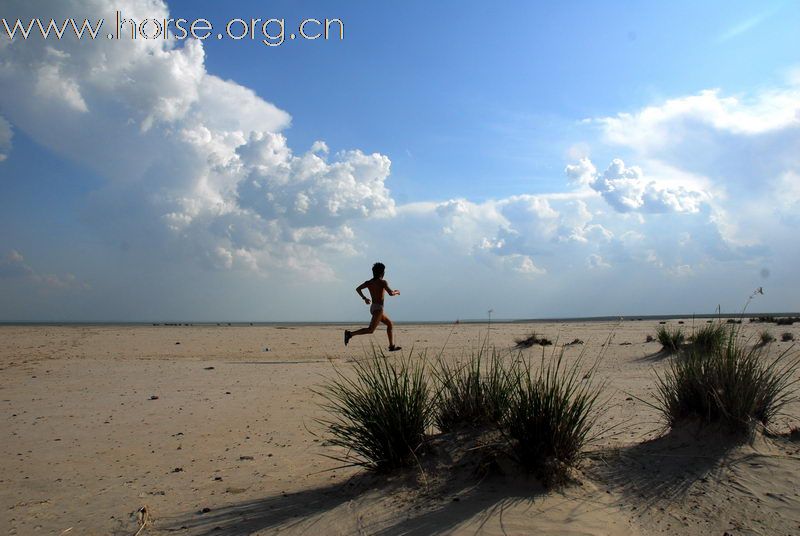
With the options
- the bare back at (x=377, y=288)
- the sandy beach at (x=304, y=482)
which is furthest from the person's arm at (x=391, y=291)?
the sandy beach at (x=304, y=482)

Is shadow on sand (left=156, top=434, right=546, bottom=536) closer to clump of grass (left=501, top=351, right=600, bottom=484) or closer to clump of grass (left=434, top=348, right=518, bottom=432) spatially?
clump of grass (left=501, top=351, right=600, bottom=484)

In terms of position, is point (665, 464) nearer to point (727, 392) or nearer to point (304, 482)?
point (727, 392)

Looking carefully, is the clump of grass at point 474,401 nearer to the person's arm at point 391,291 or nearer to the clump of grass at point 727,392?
the clump of grass at point 727,392

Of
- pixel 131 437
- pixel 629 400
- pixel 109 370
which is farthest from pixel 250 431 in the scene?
pixel 109 370

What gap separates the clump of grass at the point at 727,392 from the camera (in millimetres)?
4473

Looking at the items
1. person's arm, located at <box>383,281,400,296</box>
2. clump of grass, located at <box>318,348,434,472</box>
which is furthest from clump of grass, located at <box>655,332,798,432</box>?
person's arm, located at <box>383,281,400,296</box>

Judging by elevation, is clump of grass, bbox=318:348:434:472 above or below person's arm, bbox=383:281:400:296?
below

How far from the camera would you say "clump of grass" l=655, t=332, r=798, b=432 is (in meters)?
4.47

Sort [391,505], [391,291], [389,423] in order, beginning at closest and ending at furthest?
[391,505], [389,423], [391,291]

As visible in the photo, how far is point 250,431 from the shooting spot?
7105mm

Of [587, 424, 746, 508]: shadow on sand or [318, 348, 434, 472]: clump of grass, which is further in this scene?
[318, 348, 434, 472]: clump of grass

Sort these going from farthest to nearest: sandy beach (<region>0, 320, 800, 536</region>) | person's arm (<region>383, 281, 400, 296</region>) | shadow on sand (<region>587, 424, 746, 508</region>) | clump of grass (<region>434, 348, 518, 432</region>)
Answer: person's arm (<region>383, 281, 400, 296</region>) → clump of grass (<region>434, 348, 518, 432</region>) → shadow on sand (<region>587, 424, 746, 508</region>) → sandy beach (<region>0, 320, 800, 536</region>)

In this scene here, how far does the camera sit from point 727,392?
452 centimetres

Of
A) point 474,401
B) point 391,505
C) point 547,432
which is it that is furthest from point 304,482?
point 547,432
